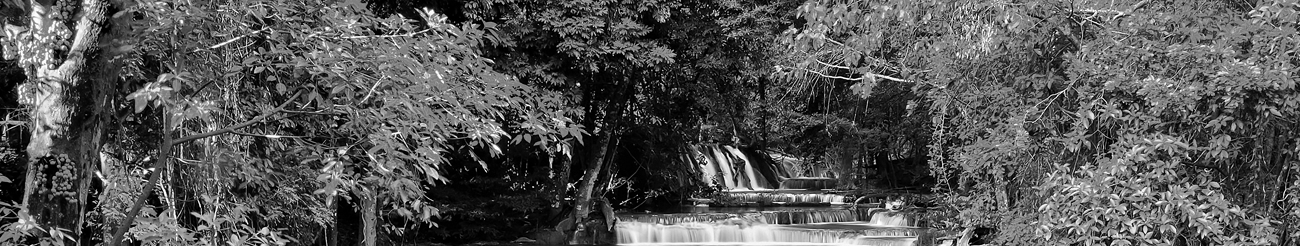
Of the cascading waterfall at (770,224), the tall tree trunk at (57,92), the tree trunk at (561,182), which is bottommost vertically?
the cascading waterfall at (770,224)

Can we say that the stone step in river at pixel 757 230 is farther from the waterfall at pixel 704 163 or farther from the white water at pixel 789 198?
the white water at pixel 789 198

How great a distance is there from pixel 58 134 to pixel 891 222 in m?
14.9

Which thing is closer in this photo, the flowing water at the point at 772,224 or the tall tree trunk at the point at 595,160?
the flowing water at the point at 772,224

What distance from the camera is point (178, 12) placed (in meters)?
3.38

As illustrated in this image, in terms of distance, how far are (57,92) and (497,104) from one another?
166 centimetres

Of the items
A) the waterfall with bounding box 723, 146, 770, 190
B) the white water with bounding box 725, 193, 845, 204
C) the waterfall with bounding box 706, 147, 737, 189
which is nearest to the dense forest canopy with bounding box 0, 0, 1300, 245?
the white water with bounding box 725, 193, 845, 204

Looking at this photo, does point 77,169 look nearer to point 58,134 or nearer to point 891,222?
point 58,134

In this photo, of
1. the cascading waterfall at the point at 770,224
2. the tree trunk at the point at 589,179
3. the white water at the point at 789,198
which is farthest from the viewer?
the white water at the point at 789,198

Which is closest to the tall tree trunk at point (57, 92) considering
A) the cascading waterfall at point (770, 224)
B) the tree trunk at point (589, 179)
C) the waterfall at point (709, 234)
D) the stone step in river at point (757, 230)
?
the cascading waterfall at point (770, 224)

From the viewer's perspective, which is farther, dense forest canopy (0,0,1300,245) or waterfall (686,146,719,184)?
waterfall (686,146,719,184)

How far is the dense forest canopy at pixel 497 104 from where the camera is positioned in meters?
3.30

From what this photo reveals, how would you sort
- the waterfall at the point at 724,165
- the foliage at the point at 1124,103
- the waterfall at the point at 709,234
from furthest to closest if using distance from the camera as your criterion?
the waterfall at the point at 724,165 → the waterfall at the point at 709,234 → the foliage at the point at 1124,103

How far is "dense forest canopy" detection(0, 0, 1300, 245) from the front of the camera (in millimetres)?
3303

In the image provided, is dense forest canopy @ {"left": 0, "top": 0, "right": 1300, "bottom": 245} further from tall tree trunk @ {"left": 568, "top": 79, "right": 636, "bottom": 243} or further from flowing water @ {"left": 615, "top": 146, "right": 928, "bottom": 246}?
tall tree trunk @ {"left": 568, "top": 79, "right": 636, "bottom": 243}
